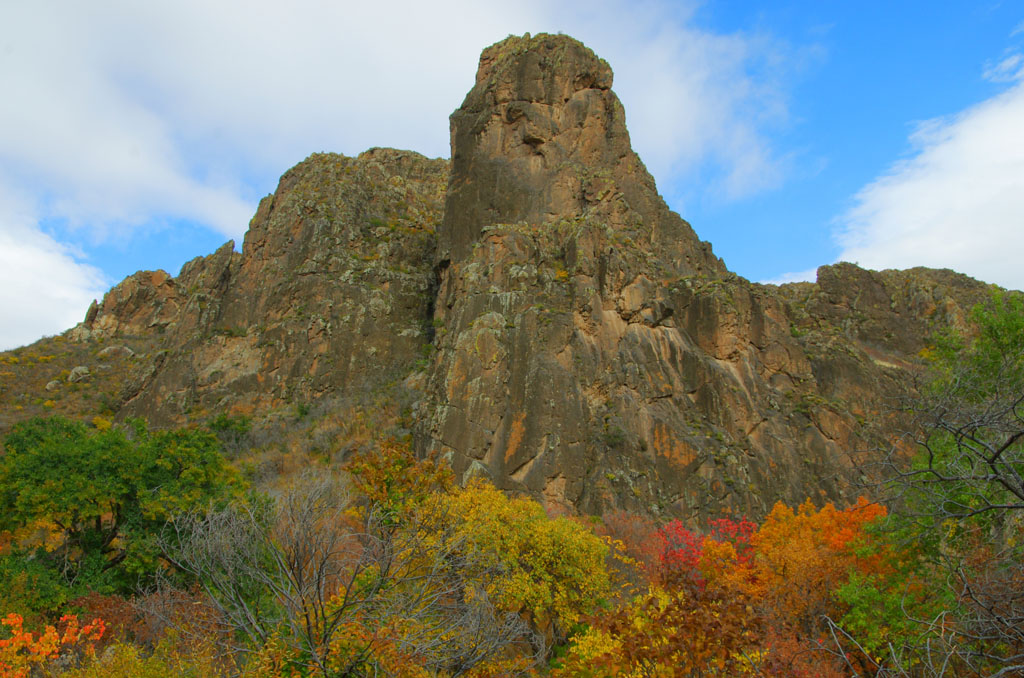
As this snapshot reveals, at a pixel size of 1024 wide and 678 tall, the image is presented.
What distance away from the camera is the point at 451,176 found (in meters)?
50.8

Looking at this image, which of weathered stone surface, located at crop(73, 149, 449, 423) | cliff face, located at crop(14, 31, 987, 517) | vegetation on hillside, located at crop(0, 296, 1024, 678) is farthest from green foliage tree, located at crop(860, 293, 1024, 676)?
weathered stone surface, located at crop(73, 149, 449, 423)

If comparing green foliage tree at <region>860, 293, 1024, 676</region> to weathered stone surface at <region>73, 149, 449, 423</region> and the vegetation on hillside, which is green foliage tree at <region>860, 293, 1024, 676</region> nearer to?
the vegetation on hillside

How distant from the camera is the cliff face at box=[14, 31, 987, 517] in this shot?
113ft

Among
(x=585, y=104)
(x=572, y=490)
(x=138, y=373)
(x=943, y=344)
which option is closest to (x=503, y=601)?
(x=572, y=490)

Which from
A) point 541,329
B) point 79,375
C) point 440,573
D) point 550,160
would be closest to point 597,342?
point 541,329

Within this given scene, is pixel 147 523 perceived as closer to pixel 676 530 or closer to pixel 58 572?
pixel 58 572

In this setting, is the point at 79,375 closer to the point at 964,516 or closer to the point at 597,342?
the point at 597,342

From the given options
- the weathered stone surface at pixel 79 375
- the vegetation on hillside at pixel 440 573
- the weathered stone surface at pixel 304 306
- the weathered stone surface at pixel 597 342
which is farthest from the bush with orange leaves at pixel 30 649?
the weathered stone surface at pixel 79 375

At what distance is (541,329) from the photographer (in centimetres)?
3691

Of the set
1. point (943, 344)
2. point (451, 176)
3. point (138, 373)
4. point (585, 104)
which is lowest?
point (943, 344)

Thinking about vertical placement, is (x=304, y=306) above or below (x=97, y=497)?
above

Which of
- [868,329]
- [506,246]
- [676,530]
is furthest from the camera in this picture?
[868,329]

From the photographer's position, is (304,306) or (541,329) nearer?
(541,329)

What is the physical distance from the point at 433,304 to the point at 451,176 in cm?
1188
